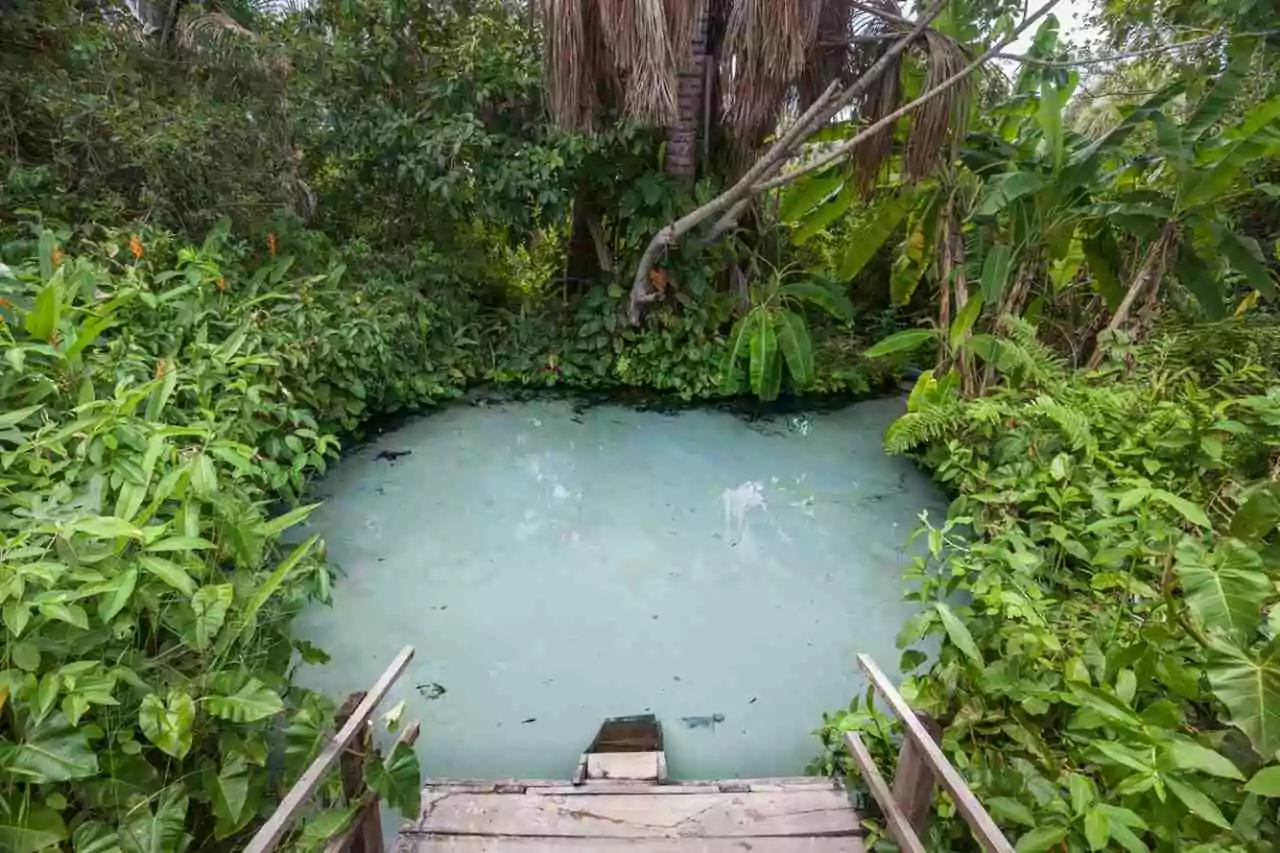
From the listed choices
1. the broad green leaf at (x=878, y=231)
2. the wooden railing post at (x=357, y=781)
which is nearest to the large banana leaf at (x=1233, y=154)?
the broad green leaf at (x=878, y=231)

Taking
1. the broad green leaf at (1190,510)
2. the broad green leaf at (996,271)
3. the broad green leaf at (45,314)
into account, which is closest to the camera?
the broad green leaf at (1190,510)

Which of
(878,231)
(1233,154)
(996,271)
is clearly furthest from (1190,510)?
(878,231)

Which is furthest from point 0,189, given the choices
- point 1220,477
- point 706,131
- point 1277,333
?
point 1277,333

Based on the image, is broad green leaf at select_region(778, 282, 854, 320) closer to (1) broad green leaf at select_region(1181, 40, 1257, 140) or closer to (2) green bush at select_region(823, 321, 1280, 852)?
(2) green bush at select_region(823, 321, 1280, 852)

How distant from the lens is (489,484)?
14.4 feet

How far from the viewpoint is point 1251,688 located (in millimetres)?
1475

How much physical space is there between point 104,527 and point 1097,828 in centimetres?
227

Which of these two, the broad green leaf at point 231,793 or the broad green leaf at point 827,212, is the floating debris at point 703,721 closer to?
A: the broad green leaf at point 231,793

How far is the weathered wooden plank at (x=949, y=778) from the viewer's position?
1402 millimetres

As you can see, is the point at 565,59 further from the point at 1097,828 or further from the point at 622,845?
the point at 1097,828

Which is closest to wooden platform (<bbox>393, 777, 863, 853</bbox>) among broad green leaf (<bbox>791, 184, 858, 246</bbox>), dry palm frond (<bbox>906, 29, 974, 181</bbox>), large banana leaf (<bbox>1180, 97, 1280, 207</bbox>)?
large banana leaf (<bbox>1180, 97, 1280, 207</bbox>)

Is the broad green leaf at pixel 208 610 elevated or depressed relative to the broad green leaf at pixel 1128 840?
elevated

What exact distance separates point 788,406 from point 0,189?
5.28m

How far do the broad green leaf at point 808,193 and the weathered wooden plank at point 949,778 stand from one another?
4284mm
